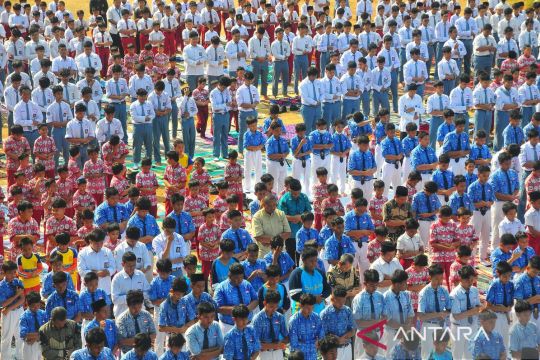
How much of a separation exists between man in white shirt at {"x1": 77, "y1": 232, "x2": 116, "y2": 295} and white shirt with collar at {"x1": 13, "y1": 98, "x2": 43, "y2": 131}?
6901mm

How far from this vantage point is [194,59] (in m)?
26.2

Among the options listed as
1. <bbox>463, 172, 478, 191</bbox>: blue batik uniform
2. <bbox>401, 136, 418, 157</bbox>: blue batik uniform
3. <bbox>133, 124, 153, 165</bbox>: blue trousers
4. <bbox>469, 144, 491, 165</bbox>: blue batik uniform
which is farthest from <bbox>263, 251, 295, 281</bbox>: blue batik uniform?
<bbox>133, 124, 153, 165</bbox>: blue trousers

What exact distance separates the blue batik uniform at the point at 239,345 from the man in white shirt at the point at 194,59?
13.8 m

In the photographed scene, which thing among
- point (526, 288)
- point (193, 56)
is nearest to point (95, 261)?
point (526, 288)

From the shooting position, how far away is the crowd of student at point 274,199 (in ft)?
46.1

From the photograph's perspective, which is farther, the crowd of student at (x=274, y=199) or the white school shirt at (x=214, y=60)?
the white school shirt at (x=214, y=60)

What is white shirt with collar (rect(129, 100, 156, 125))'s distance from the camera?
2284cm

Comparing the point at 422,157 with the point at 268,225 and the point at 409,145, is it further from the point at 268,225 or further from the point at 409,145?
the point at 268,225

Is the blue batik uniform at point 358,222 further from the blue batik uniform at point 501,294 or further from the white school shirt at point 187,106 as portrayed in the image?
the white school shirt at point 187,106

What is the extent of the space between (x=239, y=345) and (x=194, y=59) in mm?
13993

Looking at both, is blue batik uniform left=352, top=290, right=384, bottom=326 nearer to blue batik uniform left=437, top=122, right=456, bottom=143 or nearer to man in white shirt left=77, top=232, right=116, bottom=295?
man in white shirt left=77, top=232, right=116, bottom=295

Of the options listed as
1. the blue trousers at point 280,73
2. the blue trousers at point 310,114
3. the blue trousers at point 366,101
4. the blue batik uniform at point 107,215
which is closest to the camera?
the blue batik uniform at point 107,215

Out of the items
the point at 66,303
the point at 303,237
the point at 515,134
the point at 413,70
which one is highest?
the point at 413,70

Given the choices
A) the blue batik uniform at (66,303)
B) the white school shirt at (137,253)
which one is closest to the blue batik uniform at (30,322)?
the blue batik uniform at (66,303)
